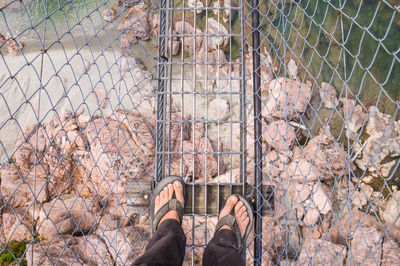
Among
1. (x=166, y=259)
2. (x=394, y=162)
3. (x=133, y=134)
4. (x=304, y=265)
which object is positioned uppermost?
(x=133, y=134)

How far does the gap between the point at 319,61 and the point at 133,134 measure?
1.42 metres

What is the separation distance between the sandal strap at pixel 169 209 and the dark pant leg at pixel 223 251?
0.18 metres

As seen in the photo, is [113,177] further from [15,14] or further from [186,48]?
[15,14]

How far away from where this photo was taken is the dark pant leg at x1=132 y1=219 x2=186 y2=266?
34.6 inches

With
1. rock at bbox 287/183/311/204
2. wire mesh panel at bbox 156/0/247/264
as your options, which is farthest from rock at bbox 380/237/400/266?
wire mesh panel at bbox 156/0/247/264

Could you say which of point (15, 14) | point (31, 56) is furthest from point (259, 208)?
point (15, 14)

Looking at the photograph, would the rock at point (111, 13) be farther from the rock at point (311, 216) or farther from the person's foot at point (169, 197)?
the rock at point (311, 216)

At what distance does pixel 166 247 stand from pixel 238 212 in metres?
0.34

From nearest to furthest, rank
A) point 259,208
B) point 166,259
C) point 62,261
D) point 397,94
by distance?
1. point 166,259
2. point 259,208
3. point 62,261
4. point 397,94

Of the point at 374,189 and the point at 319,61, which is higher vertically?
the point at 319,61

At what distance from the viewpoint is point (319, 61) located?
2004 millimetres

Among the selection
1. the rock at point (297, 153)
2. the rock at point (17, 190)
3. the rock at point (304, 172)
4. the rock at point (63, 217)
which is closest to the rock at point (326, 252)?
the rock at point (304, 172)

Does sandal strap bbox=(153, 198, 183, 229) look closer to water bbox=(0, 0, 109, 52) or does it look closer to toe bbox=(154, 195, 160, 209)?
toe bbox=(154, 195, 160, 209)

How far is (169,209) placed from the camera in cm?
116
